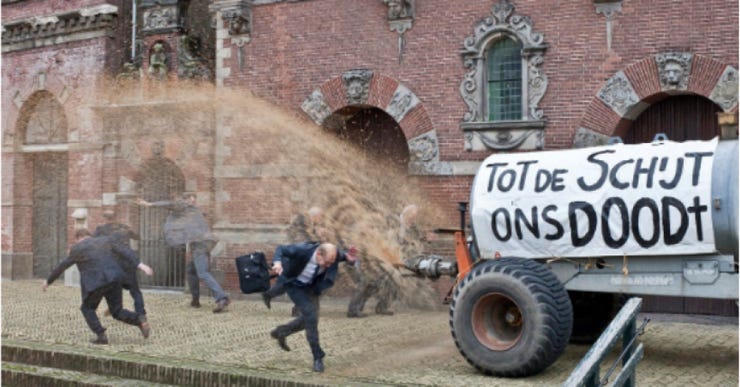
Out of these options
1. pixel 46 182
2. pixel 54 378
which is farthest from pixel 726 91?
pixel 46 182

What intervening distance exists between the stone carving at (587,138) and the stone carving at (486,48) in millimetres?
644

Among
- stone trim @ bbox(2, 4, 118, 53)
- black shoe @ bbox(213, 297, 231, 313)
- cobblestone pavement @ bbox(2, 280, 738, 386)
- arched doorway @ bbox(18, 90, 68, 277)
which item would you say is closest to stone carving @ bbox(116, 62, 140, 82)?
stone trim @ bbox(2, 4, 118, 53)

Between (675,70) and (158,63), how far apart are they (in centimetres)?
987

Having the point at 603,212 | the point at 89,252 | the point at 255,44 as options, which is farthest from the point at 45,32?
the point at 603,212

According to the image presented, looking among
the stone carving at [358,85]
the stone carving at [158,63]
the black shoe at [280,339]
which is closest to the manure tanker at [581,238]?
the black shoe at [280,339]

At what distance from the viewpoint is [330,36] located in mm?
16703

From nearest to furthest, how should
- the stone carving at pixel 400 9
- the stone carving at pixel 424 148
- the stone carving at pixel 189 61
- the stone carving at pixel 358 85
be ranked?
1. the stone carving at pixel 424 148
2. the stone carving at pixel 400 9
3. the stone carving at pixel 358 85
4. the stone carving at pixel 189 61

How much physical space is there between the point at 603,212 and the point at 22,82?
609 inches

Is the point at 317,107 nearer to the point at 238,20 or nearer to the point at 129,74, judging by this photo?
the point at 238,20

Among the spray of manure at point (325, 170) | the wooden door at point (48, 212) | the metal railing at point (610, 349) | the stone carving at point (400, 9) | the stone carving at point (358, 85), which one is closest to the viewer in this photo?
the metal railing at point (610, 349)

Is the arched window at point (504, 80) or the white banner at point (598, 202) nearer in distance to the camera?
the white banner at point (598, 202)

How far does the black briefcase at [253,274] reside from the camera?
1066 centimetres

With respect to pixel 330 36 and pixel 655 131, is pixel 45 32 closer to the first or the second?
pixel 330 36

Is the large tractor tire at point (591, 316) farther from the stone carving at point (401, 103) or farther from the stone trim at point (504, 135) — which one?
the stone carving at point (401, 103)
